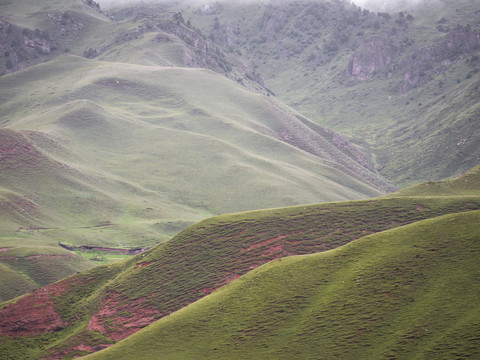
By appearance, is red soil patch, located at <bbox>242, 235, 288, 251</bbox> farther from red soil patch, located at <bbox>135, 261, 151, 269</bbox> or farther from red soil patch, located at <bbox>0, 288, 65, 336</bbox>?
red soil patch, located at <bbox>0, 288, 65, 336</bbox>

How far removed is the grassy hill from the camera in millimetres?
42644

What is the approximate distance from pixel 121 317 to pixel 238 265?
1271 cm

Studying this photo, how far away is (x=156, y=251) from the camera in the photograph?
65188mm

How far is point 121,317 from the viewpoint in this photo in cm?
5478

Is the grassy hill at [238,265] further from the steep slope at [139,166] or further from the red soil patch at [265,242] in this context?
the steep slope at [139,166]

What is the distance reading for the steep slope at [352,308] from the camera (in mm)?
35312

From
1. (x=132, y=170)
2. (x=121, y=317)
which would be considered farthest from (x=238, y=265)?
(x=132, y=170)

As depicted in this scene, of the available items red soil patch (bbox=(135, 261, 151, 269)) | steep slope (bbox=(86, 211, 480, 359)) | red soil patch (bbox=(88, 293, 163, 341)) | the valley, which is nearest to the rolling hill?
the valley

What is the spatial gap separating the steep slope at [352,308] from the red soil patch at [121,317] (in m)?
8.50

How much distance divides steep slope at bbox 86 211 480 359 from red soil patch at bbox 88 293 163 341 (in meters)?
8.50

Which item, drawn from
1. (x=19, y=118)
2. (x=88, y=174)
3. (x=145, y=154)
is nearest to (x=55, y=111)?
(x=19, y=118)

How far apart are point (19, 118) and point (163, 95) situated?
48.3 m

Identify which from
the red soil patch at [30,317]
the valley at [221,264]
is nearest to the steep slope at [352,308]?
the valley at [221,264]

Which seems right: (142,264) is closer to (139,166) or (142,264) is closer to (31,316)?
(31,316)
